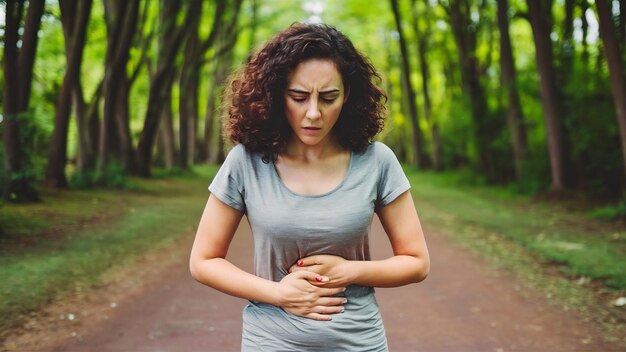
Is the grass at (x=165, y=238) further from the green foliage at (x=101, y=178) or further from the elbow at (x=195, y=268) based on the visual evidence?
the elbow at (x=195, y=268)

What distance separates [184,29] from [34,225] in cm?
1067

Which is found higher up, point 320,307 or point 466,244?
point 320,307

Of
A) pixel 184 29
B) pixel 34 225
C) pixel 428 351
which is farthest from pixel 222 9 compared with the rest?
pixel 428 351

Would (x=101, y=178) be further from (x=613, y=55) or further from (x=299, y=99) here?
(x=299, y=99)

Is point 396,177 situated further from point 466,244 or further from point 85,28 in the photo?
point 85,28

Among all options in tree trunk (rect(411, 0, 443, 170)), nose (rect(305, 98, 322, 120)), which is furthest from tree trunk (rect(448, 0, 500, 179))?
nose (rect(305, 98, 322, 120))

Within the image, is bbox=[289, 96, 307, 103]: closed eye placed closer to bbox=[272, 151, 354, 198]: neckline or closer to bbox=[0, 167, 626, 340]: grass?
bbox=[272, 151, 354, 198]: neckline

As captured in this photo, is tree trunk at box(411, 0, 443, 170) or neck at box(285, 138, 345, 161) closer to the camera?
neck at box(285, 138, 345, 161)

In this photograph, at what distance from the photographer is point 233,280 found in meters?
2.12

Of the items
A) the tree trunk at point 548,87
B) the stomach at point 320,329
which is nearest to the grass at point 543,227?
the tree trunk at point 548,87

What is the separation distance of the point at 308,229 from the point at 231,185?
0.30 metres

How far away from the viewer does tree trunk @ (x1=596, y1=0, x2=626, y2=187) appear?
30.0 feet

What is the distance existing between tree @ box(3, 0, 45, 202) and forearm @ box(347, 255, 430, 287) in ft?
36.8

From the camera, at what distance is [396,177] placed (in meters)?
2.21
